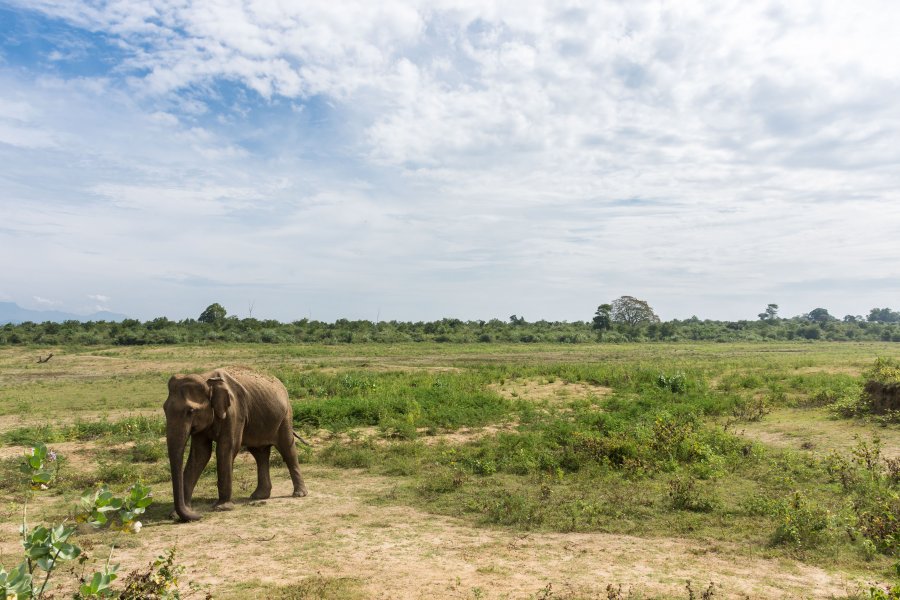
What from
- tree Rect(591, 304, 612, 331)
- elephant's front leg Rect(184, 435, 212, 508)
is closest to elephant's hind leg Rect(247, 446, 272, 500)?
elephant's front leg Rect(184, 435, 212, 508)

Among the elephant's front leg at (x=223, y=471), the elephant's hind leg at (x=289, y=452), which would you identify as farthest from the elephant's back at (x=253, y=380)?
the elephant's front leg at (x=223, y=471)

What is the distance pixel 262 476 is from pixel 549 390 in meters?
14.7

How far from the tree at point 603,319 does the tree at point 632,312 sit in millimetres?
10853

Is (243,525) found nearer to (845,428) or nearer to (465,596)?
(465,596)

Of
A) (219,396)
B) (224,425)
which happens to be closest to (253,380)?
(219,396)

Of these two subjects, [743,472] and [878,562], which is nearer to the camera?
[878,562]

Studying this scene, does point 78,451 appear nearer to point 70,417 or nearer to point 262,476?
point 70,417

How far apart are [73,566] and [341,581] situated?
10.1 ft

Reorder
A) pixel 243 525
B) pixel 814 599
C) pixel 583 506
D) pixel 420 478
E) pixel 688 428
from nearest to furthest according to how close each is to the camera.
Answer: pixel 814 599 → pixel 243 525 → pixel 583 506 → pixel 420 478 → pixel 688 428

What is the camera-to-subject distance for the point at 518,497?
950 cm

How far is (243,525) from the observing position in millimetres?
8344

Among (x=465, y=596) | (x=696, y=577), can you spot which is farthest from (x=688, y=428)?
(x=465, y=596)

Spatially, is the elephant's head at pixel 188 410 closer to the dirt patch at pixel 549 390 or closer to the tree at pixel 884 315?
the dirt patch at pixel 549 390

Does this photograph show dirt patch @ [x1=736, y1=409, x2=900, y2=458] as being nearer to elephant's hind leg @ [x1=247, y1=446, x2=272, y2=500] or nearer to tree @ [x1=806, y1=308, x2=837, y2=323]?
elephant's hind leg @ [x1=247, y1=446, x2=272, y2=500]
